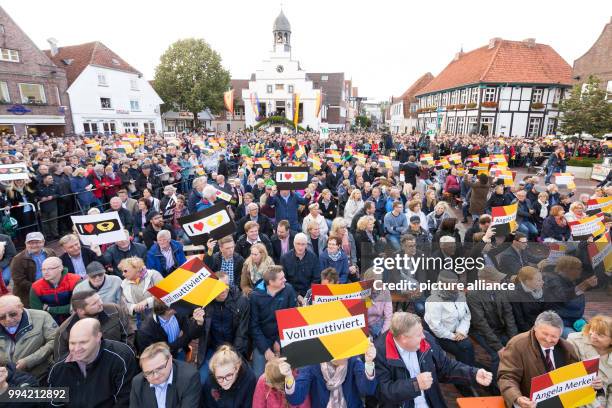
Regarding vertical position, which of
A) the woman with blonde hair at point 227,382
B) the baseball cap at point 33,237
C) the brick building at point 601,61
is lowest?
the woman with blonde hair at point 227,382

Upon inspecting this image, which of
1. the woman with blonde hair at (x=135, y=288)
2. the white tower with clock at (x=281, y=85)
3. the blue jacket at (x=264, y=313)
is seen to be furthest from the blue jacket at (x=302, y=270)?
the white tower with clock at (x=281, y=85)

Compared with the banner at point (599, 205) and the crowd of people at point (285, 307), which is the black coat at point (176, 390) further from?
the banner at point (599, 205)

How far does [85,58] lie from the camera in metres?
36.5

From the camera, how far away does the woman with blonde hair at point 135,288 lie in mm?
4492

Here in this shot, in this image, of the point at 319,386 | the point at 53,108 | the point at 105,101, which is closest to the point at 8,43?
the point at 53,108

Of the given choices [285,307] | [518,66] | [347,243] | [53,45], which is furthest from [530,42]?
[53,45]

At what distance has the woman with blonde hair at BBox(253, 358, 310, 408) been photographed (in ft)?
10.2

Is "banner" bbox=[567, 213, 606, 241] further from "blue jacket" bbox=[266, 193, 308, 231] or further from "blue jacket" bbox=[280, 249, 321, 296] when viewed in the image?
"blue jacket" bbox=[266, 193, 308, 231]

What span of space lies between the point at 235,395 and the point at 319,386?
0.81 m

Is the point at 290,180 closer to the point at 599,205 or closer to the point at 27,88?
the point at 599,205

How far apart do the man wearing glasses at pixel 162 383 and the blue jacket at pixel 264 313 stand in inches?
46.0

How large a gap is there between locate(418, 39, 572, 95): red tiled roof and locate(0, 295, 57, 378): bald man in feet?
139

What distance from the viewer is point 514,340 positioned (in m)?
3.54

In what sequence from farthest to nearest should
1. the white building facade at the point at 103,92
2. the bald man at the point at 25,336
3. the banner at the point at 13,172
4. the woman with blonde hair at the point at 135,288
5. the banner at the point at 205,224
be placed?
the white building facade at the point at 103,92 < the banner at the point at 13,172 < the banner at the point at 205,224 < the woman with blonde hair at the point at 135,288 < the bald man at the point at 25,336
